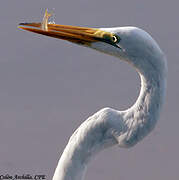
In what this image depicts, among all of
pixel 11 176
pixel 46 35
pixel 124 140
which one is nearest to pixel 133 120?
pixel 124 140

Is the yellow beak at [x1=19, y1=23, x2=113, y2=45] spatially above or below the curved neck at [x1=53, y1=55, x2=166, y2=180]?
above

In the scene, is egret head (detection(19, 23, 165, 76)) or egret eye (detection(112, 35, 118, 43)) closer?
egret head (detection(19, 23, 165, 76))

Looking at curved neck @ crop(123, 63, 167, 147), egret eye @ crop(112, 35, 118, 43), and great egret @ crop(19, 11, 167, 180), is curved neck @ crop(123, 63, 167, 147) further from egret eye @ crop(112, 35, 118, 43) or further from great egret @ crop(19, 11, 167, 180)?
egret eye @ crop(112, 35, 118, 43)

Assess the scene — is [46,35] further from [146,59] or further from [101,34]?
[146,59]

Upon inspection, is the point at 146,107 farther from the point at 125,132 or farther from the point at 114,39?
the point at 114,39

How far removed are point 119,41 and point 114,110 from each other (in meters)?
0.53

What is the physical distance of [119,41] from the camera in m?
3.29

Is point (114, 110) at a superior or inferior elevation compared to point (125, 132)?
superior

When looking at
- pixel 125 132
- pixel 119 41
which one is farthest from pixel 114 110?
pixel 119 41

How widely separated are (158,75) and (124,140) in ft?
1.80

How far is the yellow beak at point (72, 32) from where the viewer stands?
3457 millimetres

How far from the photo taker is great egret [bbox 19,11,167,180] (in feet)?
10.5

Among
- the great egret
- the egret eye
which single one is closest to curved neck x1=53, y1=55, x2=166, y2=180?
the great egret

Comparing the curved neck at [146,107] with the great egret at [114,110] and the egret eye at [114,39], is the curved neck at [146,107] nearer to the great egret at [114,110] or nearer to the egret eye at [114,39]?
the great egret at [114,110]
